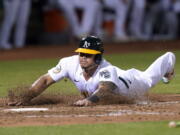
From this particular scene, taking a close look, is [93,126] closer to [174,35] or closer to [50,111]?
[50,111]

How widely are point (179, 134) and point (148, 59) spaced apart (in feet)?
31.6

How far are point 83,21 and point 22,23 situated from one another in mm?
2518

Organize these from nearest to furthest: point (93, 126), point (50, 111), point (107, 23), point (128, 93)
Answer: point (93, 126) < point (50, 111) < point (128, 93) < point (107, 23)

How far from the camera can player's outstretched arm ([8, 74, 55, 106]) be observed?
924 centimetres

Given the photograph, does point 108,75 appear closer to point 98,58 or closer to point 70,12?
point 98,58

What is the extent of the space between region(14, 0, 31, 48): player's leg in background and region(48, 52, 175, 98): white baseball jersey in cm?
983

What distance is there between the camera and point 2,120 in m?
8.12

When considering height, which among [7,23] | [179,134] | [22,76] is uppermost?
A: [7,23]

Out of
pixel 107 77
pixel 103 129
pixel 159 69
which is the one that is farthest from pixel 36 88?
pixel 103 129

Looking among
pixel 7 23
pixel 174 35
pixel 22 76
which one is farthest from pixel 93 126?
pixel 174 35

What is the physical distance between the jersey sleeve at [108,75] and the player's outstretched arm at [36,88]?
0.69 metres

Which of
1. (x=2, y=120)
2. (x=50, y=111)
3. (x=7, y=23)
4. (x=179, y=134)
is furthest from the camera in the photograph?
(x=7, y=23)

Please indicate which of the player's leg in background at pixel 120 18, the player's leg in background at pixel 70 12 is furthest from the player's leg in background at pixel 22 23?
the player's leg in background at pixel 120 18

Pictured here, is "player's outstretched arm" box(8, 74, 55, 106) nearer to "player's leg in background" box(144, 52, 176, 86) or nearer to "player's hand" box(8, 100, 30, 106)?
"player's hand" box(8, 100, 30, 106)
